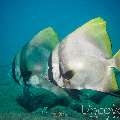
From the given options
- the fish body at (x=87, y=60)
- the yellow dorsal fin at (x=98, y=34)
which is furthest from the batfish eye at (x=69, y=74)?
the yellow dorsal fin at (x=98, y=34)

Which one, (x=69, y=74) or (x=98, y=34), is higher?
(x=98, y=34)

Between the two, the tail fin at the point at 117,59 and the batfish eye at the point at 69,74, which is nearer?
the tail fin at the point at 117,59

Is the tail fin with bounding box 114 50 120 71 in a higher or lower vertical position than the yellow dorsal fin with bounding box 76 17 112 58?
lower

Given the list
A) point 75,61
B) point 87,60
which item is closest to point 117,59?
point 87,60

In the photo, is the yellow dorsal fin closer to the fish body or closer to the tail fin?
the fish body

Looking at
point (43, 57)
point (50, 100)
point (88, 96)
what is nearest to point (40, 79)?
point (43, 57)

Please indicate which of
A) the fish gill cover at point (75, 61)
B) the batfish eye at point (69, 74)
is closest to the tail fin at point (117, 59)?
the fish gill cover at point (75, 61)

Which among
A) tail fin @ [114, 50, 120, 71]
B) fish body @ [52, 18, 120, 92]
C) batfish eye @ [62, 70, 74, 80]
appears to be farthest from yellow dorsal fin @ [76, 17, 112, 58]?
batfish eye @ [62, 70, 74, 80]

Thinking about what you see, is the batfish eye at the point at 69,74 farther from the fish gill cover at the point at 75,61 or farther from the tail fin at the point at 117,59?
the tail fin at the point at 117,59

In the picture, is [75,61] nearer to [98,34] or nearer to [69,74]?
[69,74]

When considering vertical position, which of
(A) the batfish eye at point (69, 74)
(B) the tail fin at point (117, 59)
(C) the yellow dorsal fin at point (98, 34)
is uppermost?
(C) the yellow dorsal fin at point (98, 34)

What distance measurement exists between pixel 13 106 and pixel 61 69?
9.65 ft

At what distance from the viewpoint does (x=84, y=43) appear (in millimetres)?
2393

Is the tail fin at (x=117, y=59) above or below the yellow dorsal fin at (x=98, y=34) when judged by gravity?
below
